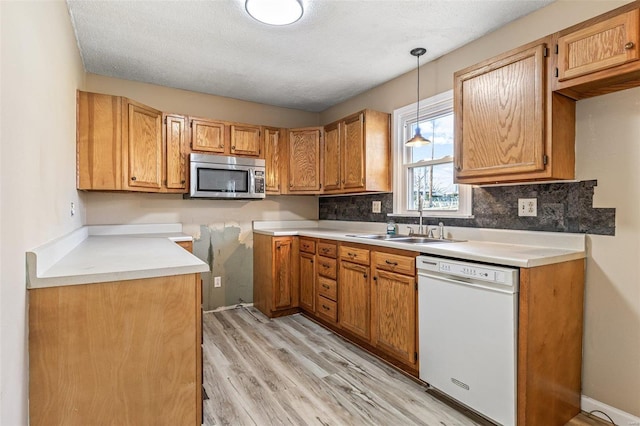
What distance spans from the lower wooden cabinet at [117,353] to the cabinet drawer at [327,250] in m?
1.73

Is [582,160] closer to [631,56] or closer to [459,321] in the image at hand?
[631,56]

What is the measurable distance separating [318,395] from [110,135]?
261 cm

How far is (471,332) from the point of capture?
1906mm

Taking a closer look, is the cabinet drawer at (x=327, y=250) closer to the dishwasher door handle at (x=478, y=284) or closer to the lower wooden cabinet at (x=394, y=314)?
the lower wooden cabinet at (x=394, y=314)

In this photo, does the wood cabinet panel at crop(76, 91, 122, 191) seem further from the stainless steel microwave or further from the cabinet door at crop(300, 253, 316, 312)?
the cabinet door at crop(300, 253, 316, 312)

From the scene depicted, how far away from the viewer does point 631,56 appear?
1.59 m

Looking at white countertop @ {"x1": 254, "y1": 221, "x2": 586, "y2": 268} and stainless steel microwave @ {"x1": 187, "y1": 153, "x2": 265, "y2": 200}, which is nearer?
white countertop @ {"x1": 254, "y1": 221, "x2": 586, "y2": 268}

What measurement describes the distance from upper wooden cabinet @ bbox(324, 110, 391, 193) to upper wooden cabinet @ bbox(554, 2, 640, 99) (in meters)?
1.66

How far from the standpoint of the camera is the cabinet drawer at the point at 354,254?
2.78 m

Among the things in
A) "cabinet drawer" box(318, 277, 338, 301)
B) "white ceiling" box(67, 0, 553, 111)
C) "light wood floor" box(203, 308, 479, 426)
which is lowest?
"light wood floor" box(203, 308, 479, 426)

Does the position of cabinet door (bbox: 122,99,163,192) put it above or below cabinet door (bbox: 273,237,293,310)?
above

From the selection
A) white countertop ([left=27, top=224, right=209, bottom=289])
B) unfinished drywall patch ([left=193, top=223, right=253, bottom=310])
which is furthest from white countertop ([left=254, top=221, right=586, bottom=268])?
unfinished drywall patch ([left=193, top=223, right=253, bottom=310])

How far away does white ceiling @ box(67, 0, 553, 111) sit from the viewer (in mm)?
2205

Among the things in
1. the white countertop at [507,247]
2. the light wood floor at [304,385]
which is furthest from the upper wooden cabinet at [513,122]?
the light wood floor at [304,385]
